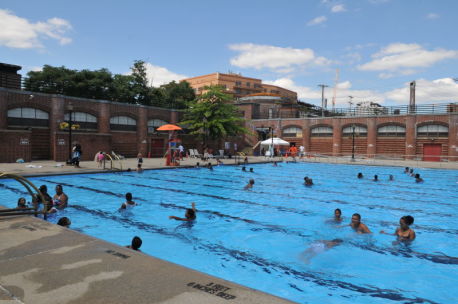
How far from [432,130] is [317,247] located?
1352 inches

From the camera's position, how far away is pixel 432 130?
35.7 meters

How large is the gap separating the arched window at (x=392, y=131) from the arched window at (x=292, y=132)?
10.1m

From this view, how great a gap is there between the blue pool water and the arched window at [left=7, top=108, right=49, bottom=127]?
1084 cm

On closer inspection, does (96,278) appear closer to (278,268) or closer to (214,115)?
(278,268)

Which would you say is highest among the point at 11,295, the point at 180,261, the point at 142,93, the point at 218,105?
the point at 142,93

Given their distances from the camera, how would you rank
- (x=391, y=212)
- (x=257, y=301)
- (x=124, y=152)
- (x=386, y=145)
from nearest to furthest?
(x=257, y=301) → (x=391, y=212) → (x=124, y=152) → (x=386, y=145)

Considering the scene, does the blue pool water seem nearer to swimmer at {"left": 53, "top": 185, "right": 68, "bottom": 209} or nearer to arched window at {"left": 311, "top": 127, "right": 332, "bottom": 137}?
swimmer at {"left": 53, "top": 185, "right": 68, "bottom": 209}

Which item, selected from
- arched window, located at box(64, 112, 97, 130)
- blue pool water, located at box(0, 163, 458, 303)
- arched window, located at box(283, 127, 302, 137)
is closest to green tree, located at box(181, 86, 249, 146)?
arched window, located at box(64, 112, 97, 130)

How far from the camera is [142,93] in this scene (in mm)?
55531

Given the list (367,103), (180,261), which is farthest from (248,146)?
(180,261)

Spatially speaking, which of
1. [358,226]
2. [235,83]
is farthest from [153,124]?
[235,83]

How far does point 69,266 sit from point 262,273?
3.65m

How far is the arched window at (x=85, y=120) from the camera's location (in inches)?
1137

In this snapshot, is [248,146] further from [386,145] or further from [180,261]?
[180,261]
